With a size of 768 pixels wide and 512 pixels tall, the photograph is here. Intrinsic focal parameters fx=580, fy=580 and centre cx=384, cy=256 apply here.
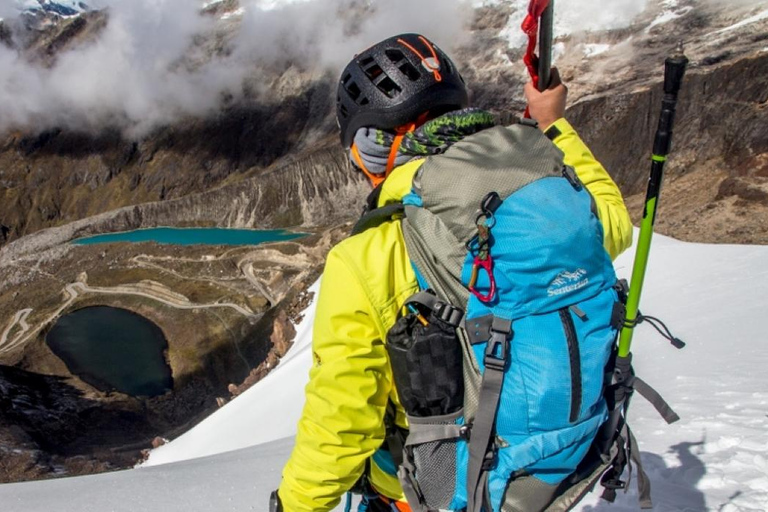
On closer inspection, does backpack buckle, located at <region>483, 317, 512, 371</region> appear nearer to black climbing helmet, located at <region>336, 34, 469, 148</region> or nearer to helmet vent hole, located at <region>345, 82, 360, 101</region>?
black climbing helmet, located at <region>336, 34, 469, 148</region>

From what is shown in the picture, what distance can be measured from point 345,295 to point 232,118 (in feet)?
539

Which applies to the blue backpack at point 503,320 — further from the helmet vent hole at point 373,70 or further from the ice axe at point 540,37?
the helmet vent hole at point 373,70

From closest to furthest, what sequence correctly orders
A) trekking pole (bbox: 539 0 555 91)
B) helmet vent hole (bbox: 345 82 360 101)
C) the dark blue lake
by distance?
trekking pole (bbox: 539 0 555 91)
helmet vent hole (bbox: 345 82 360 101)
the dark blue lake

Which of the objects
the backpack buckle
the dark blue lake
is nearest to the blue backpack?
the backpack buckle

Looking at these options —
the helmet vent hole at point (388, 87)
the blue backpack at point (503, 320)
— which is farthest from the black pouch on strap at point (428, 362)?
the helmet vent hole at point (388, 87)

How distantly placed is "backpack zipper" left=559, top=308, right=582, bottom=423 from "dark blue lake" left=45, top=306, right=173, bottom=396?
49707 mm

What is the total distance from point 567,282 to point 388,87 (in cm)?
134

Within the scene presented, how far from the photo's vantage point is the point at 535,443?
2.13 meters

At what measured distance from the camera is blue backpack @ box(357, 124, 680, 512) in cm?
205

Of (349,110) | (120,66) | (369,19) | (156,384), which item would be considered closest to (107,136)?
(120,66)

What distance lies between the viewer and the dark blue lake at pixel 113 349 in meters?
49.8

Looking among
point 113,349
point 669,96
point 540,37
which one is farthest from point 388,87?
point 113,349

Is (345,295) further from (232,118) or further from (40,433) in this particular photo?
(232,118)

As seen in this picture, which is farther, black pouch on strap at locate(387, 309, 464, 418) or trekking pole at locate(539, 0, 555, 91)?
trekking pole at locate(539, 0, 555, 91)
